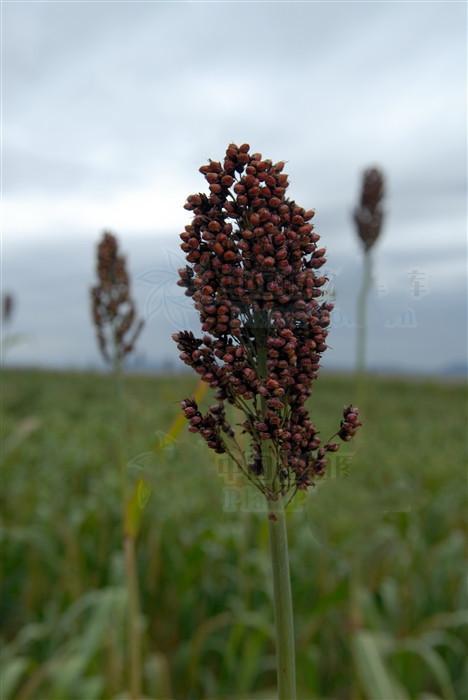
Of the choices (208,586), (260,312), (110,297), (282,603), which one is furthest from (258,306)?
(208,586)

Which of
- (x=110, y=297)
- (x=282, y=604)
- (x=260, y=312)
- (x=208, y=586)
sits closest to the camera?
(x=282, y=604)

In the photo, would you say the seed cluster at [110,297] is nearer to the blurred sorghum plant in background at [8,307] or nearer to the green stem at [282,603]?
the green stem at [282,603]

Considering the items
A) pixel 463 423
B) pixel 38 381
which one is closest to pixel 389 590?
pixel 463 423

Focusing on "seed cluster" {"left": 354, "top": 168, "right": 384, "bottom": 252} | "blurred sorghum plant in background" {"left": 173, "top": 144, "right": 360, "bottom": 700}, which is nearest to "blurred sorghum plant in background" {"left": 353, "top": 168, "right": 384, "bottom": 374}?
"seed cluster" {"left": 354, "top": 168, "right": 384, "bottom": 252}

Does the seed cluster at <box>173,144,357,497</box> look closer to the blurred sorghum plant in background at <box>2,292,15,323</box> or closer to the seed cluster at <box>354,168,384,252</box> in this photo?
the seed cluster at <box>354,168,384,252</box>

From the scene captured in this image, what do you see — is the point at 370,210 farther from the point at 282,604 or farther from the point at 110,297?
the point at 282,604

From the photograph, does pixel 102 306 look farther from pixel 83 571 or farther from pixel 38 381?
pixel 38 381
